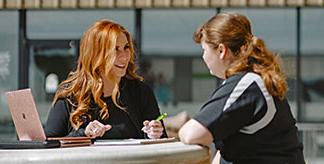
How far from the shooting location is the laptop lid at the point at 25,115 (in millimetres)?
2652

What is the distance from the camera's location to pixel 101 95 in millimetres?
3250

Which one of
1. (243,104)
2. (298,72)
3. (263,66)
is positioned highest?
(263,66)

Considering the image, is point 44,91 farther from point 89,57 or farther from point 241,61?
point 241,61

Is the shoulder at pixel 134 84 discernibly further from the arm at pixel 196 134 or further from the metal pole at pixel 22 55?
the metal pole at pixel 22 55

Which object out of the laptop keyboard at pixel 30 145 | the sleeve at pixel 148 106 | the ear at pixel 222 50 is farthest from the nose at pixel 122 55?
the ear at pixel 222 50

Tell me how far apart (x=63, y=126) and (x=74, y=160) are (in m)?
0.96

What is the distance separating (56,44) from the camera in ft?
30.7

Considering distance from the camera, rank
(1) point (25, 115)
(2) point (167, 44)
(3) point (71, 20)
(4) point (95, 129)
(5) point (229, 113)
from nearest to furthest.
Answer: (5) point (229, 113) → (1) point (25, 115) → (4) point (95, 129) → (2) point (167, 44) → (3) point (71, 20)

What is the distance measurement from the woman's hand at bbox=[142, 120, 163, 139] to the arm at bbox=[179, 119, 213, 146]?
0.66 meters

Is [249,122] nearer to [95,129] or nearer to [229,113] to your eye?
[229,113]

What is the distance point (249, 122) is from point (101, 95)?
102 cm

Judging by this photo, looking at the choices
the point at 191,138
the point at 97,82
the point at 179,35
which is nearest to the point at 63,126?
the point at 97,82

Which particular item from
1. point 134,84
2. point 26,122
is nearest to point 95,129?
point 26,122

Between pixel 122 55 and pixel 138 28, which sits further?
pixel 138 28
